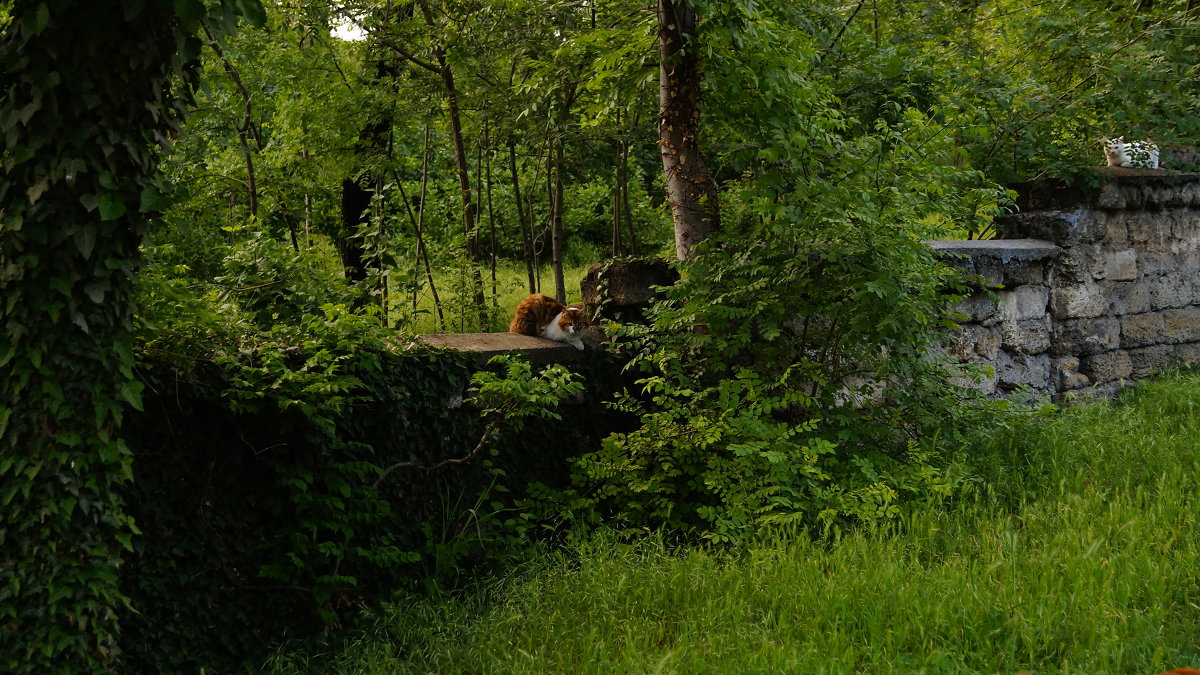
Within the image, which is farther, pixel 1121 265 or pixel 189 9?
pixel 1121 265

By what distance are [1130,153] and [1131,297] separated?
1.16 meters

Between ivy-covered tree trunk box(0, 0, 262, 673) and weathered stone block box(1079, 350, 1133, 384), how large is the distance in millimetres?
6954

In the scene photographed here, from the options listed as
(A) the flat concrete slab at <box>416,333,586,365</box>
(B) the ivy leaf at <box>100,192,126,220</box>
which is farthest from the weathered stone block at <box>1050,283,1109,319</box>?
(B) the ivy leaf at <box>100,192,126,220</box>

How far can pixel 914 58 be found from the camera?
24.0 ft

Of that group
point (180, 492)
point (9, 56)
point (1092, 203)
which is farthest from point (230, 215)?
point (1092, 203)

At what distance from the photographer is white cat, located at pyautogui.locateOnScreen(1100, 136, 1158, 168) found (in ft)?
25.2

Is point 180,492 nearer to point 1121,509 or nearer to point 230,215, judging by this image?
point 1121,509

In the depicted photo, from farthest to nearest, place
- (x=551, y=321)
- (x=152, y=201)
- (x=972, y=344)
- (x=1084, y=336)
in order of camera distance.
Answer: (x=1084, y=336) < (x=972, y=344) < (x=551, y=321) < (x=152, y=201)

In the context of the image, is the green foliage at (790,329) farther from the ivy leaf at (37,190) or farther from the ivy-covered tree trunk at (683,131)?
the ivy leaf at (37,190)

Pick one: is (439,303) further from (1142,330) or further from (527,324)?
(1142,330)

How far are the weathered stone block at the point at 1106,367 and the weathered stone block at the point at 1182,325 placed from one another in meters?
0.68

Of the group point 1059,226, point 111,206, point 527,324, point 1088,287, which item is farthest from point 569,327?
point 1088,287

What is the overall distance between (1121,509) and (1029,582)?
1.14 metres

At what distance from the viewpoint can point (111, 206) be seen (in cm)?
289
